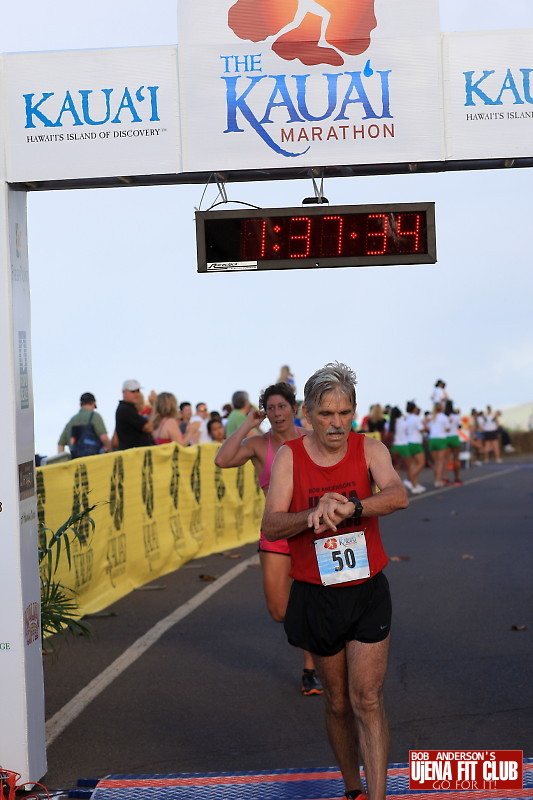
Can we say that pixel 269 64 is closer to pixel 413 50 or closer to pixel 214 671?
pixel 413 50

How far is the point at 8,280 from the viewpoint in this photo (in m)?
7.20

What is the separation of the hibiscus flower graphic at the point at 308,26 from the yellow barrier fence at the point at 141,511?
4.64m

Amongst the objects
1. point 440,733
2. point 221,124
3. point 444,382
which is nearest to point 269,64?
point 221,124

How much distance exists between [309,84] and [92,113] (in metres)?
1.16

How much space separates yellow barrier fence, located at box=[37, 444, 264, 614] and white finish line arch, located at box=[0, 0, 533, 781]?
407 cm

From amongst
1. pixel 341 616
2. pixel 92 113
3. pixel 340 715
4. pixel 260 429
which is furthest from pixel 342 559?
pixel 260 429

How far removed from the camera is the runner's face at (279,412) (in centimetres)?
909

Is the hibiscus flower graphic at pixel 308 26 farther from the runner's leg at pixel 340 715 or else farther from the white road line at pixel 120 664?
the white road line at pixel 120 664

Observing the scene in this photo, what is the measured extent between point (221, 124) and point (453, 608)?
21.0 feet

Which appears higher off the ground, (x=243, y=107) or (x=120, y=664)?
(x=243, y=107)

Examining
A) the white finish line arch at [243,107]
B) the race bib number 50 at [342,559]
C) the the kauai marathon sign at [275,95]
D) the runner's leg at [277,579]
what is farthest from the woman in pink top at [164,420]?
the race bib number 50 at [342,559]

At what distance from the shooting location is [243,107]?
7133 mm

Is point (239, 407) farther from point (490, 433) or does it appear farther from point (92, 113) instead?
point (490, 433)

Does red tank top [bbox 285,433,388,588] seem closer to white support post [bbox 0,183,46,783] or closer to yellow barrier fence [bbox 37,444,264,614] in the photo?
white support post [bbox 0,183,46,783]
